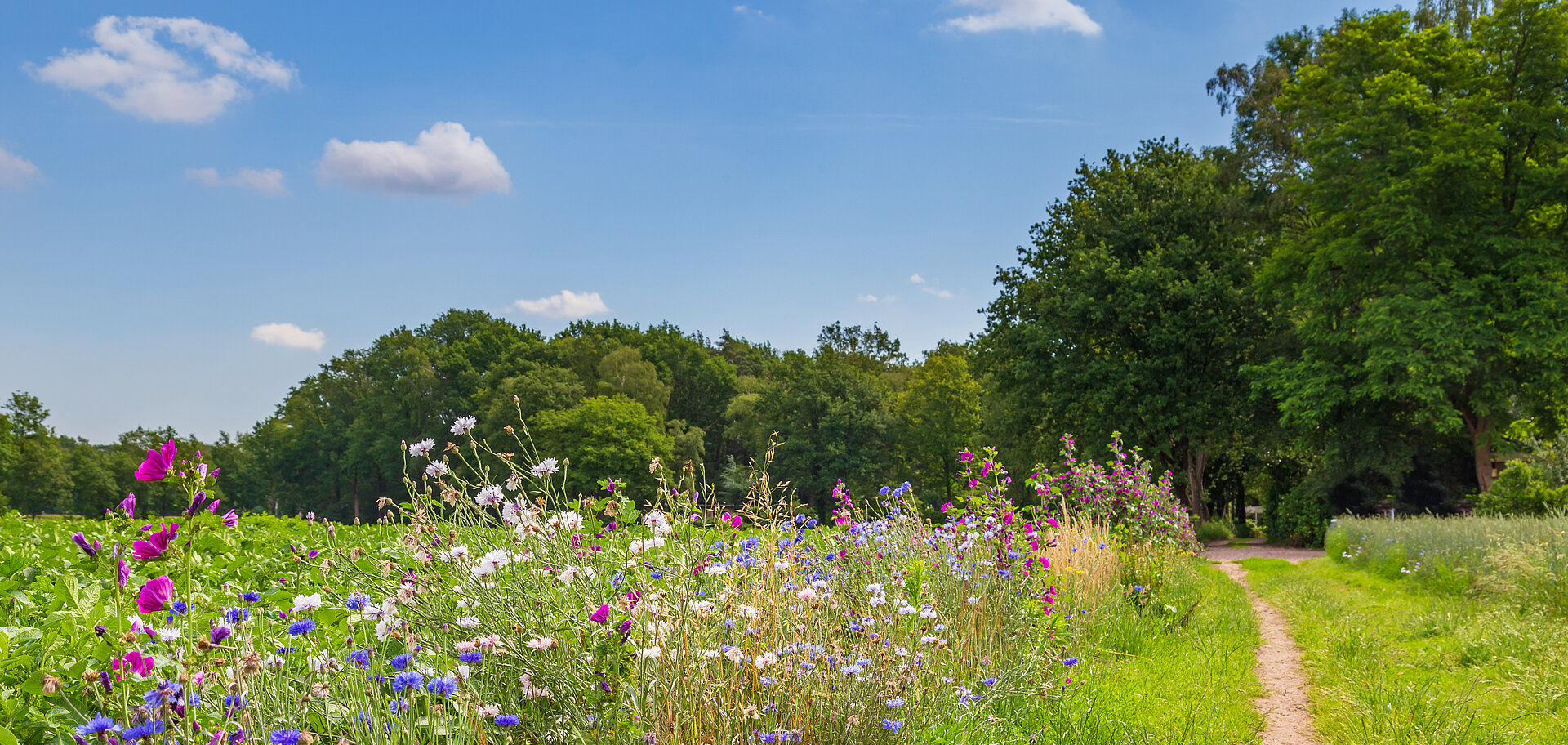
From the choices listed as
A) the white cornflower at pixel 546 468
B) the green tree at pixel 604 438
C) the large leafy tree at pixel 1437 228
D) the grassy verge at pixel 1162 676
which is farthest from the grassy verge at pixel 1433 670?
the green tree at pixel 604 438

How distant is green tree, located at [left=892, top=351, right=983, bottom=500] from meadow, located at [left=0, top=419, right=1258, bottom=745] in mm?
30375

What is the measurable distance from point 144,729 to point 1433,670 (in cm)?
661

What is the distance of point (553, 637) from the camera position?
2.50 m

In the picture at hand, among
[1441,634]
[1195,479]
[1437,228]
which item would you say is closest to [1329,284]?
[1437,228]

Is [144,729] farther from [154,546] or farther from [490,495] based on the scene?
[490,495]

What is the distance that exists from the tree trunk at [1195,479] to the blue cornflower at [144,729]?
77.7 feet

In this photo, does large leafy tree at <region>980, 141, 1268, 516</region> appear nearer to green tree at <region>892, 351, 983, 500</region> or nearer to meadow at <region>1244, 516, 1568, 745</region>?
meadow at <region>1244, 516, 1568, 745</region>

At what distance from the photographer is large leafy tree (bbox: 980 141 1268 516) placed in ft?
67.2

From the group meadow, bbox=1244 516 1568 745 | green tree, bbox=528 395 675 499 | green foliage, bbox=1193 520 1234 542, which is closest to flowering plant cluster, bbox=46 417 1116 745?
meadow, bbox=1244 516 1568 745

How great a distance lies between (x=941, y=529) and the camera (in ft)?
17.8

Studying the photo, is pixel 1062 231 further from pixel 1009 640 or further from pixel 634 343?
pixel 634 343

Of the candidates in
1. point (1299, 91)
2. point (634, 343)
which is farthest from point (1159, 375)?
point (634, 343)

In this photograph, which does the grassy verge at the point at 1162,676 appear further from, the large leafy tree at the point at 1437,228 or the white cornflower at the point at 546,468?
the large leafy tree at the point at 1437,228

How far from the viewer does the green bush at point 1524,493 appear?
1227 cm
